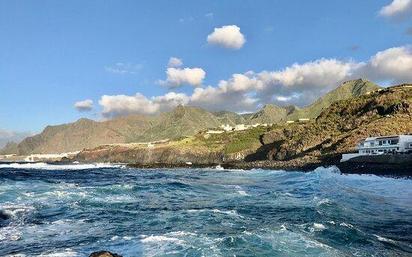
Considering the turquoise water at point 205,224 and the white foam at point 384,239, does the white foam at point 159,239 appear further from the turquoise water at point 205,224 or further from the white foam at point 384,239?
the white foam at point 384,239

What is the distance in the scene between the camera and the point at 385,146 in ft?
339

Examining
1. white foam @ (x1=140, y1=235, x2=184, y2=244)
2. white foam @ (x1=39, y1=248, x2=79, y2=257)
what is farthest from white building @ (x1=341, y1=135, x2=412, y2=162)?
white foam @ (x1=39, y1=248, x2=79, y2=257)

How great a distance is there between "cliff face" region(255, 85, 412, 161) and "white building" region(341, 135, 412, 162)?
33.5ft

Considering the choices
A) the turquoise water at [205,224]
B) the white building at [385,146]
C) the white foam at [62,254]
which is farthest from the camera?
the white building at [385,146]

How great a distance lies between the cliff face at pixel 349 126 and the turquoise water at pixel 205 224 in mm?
80230

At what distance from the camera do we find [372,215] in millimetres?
35531

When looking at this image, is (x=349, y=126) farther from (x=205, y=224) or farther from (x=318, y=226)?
(x=205, y=224)

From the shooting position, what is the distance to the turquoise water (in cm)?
2358

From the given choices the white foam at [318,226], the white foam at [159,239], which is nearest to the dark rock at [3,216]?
the white foam at [159,239]

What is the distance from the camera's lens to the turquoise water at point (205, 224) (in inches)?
928

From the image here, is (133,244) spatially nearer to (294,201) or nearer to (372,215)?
(372,215)

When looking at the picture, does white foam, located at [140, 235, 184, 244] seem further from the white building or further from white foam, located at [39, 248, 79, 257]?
the white building

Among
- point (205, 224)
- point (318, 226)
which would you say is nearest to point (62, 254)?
point (205, 224)

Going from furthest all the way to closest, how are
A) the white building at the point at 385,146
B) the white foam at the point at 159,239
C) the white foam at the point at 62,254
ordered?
1. the white building at the point at 385,146
2. the white foam at the point at 159,239
3. the white foam at the point at 62,254
